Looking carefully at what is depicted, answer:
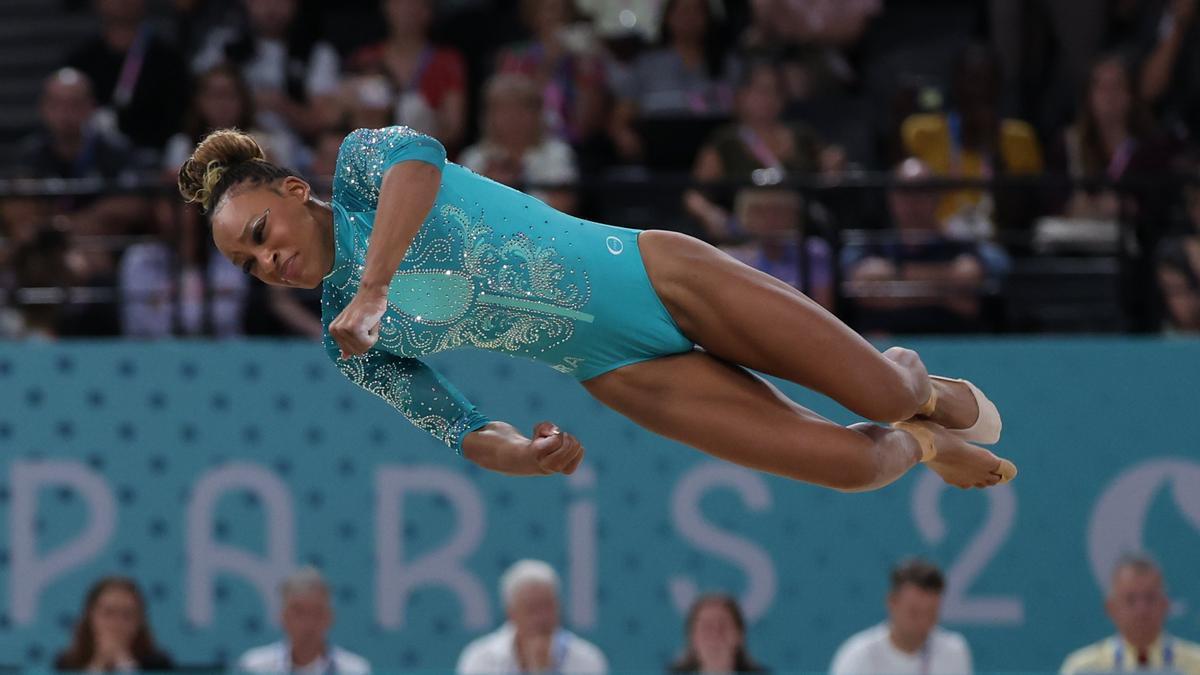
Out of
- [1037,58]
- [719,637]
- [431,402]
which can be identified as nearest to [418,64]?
[1037,58]

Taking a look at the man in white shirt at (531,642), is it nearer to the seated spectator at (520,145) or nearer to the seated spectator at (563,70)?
the seated spectator at (520,145)

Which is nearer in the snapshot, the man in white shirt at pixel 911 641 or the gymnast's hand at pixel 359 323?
the gymnast's hand at pixel 359 323

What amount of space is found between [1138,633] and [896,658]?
0.99m

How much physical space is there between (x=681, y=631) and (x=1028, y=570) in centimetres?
157

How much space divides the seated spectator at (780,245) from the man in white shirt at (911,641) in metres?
1.23

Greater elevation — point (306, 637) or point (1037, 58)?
point (1037, 58)

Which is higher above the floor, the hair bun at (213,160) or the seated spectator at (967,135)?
the seated spectator at (967,135)

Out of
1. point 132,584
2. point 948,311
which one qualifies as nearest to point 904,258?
point 948,311

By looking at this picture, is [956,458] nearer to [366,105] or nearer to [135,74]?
[366,105]

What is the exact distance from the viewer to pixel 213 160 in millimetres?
4801

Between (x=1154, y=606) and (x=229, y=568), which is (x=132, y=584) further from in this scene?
(x=1154, y=606)

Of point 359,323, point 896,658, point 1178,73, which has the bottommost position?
point 896,658

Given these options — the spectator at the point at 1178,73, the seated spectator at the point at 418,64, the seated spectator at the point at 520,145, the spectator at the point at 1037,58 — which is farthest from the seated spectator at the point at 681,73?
the spectator at the point at 1178,73

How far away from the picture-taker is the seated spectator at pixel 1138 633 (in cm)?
756
